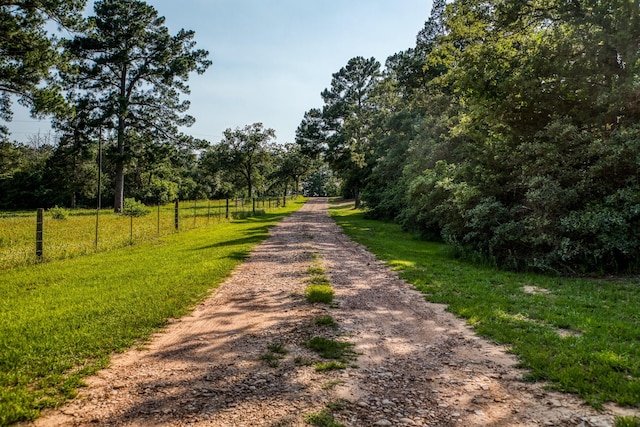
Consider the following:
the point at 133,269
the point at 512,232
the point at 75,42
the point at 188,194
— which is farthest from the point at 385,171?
the point at 188,194

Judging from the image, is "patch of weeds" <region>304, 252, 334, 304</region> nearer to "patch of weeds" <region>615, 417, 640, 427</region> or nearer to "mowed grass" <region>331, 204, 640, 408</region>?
"mowed grass" <region>331, 204, 640, 408</region>

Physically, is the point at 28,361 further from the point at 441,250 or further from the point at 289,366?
the point at 441,250

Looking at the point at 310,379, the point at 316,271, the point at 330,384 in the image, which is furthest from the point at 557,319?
the point at 316,271

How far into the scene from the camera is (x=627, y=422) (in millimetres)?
2857

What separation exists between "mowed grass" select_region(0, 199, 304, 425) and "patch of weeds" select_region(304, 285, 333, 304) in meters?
1.96

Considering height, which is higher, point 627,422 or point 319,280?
point 627,422

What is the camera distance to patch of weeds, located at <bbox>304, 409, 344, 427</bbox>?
9.50 ft

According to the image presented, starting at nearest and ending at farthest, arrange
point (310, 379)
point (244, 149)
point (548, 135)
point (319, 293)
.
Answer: point (310, 379) → point (319, 293) → point (548, 135) → point (244, 149)

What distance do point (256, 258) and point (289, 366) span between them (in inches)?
297

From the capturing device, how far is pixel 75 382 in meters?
3.62

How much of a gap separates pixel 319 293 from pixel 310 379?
325cm

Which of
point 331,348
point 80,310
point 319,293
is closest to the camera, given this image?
point 331,348

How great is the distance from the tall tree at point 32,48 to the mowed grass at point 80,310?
36.2 feet

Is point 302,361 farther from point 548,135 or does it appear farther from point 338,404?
point 548,135
